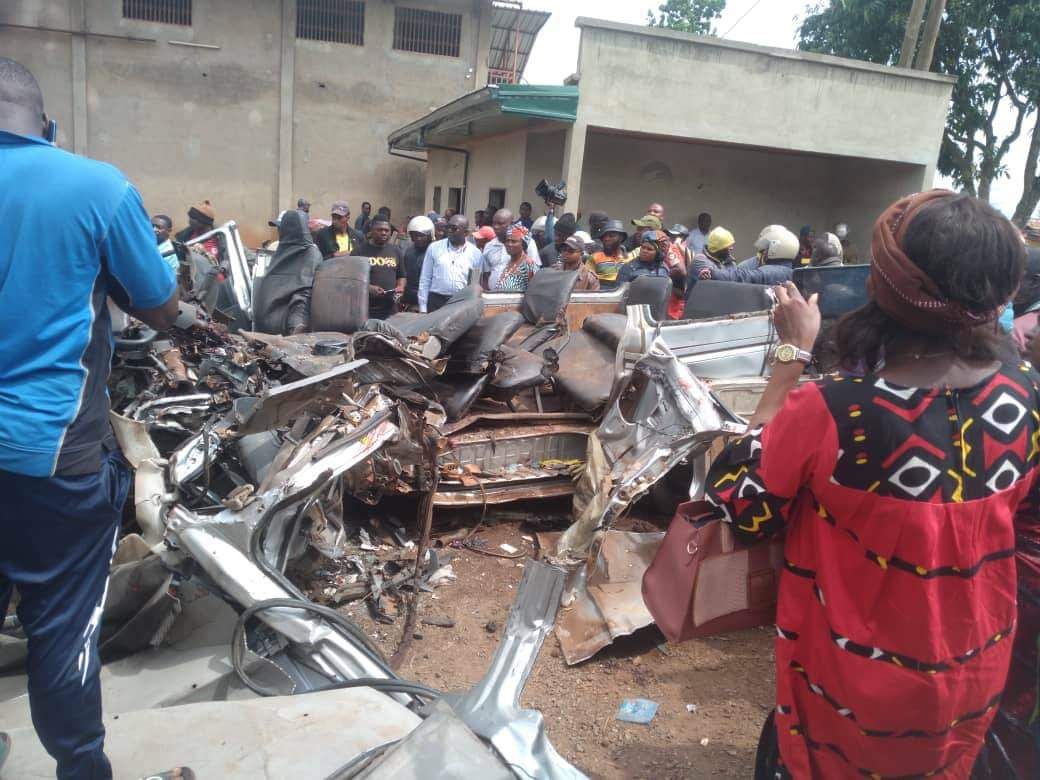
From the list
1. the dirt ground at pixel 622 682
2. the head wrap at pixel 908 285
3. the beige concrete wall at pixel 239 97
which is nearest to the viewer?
the head wrap at pixel 908 285

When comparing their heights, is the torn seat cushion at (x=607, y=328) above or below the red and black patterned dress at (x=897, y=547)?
below

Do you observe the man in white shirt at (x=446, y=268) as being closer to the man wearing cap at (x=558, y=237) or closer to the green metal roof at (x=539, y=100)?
the man wearing cap at (x=558, y=237)

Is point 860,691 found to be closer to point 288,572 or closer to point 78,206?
point 78,206

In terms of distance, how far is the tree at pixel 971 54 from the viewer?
594 inches

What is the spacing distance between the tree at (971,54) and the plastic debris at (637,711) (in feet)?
55.7

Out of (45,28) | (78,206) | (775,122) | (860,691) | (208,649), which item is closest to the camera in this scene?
(860,691)

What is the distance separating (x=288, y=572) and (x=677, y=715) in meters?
1.81

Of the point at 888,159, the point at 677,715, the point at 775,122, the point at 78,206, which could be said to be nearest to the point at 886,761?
the point at 677,715

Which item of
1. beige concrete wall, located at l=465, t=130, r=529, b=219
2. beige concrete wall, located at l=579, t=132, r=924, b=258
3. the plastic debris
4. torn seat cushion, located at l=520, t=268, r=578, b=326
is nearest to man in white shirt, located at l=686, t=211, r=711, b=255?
beige concrete wall, located at l=579, t=132, r=924, b=258

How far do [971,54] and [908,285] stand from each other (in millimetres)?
18282

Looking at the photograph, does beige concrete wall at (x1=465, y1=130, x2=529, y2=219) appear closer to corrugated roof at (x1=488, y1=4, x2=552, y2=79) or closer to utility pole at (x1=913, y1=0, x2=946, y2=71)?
corrugated roof at (x1=488, y1=4, x2=552, y2=79)

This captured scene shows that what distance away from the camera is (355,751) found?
1.88 m

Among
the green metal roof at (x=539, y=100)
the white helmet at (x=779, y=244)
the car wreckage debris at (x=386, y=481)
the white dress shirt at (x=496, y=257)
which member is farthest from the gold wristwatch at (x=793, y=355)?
the green metal roof at (x=539, y=100)

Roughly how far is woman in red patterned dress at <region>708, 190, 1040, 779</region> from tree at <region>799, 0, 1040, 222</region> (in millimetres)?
17500
